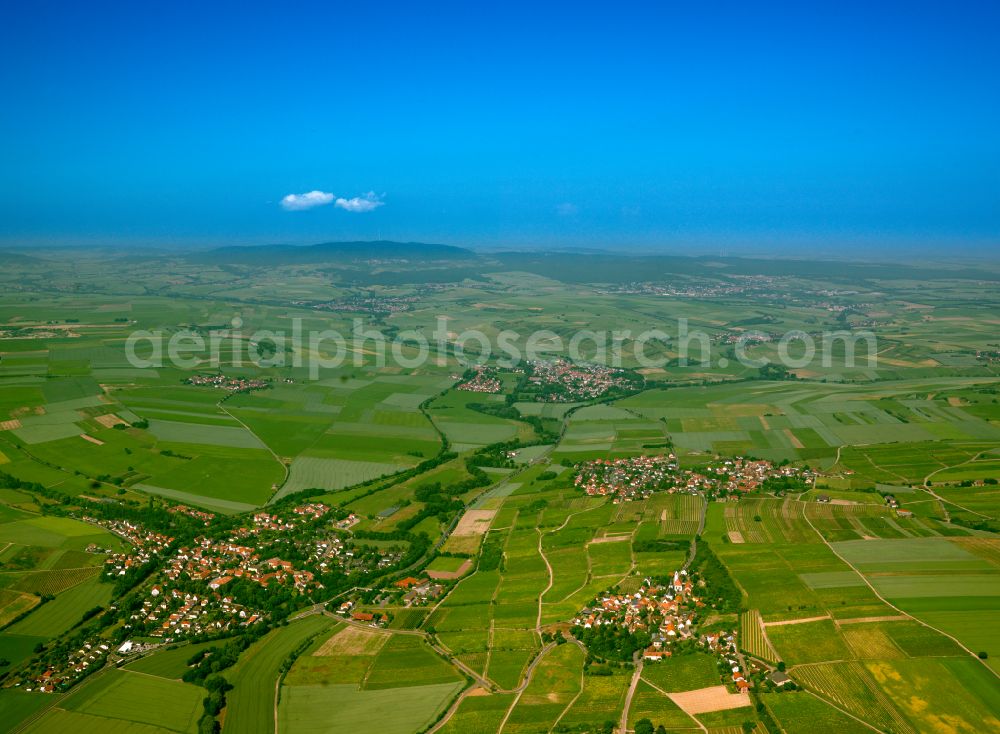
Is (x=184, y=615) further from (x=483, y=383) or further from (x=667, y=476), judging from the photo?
(x=483, y=383)

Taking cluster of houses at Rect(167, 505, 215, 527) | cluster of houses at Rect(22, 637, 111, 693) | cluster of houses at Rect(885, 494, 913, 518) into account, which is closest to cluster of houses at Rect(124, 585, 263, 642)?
cluster of houses at Rect(22, 637, 111, 693)

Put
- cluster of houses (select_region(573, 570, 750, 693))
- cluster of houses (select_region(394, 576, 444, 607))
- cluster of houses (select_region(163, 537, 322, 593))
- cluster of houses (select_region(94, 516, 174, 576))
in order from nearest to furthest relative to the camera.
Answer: cluster of houses (select_region(573, 570, 750, 693))
cluster of houses (select_region(394, 576, 444, 607))
cluster of houses (select_region(163, 537, 322, 593))
cluster of houses (select_region(94, 516, 174, 576))

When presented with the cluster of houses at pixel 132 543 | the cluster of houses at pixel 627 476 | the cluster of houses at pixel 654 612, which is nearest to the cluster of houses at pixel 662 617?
the cluster of houses at pixel 654 612

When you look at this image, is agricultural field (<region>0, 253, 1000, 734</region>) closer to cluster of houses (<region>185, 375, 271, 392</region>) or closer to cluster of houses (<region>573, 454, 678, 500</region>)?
cluster of houses (<region>185, 375, 271, 392</region>)

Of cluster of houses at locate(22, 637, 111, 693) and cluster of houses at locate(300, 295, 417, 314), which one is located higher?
cluster of houses at locate(300, 295, 417, 314)

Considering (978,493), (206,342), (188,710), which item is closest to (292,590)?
(188,710)

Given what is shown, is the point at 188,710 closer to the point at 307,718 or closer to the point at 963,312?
the point at 307,718
